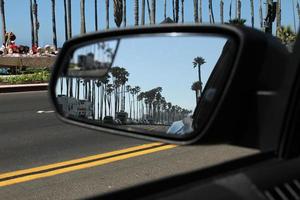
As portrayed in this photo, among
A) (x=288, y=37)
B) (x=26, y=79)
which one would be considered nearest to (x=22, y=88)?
(x=26, y=79)

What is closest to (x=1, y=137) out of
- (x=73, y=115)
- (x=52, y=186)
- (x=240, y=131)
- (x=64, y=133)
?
(x=64, y=133)

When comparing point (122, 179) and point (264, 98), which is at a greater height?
point (264, 98)

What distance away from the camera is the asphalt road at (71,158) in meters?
5.72

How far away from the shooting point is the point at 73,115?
2.35 meters

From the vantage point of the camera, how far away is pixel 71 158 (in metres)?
7.39

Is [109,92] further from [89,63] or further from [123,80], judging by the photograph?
[89,63]

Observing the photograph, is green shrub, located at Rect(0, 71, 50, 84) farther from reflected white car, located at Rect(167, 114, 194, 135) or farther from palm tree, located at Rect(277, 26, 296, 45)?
reflected white car, located at Rect(167, 114, 194, 135)

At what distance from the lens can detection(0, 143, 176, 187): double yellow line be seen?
6.29 metres

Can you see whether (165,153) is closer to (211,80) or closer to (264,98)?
(211,80)

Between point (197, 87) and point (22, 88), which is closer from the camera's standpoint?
point (197, 87)

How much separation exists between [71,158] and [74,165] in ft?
1.59

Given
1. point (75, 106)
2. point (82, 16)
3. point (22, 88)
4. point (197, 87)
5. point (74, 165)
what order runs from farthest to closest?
1. point (82, 16)
2. point (22, 88)
3. point (74, 165)
4. point (75, 106)
5. point (197, 87)

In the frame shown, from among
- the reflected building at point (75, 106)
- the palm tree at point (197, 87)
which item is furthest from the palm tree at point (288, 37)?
the reflected building at point (75, 106)

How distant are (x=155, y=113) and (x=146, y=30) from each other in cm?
41
